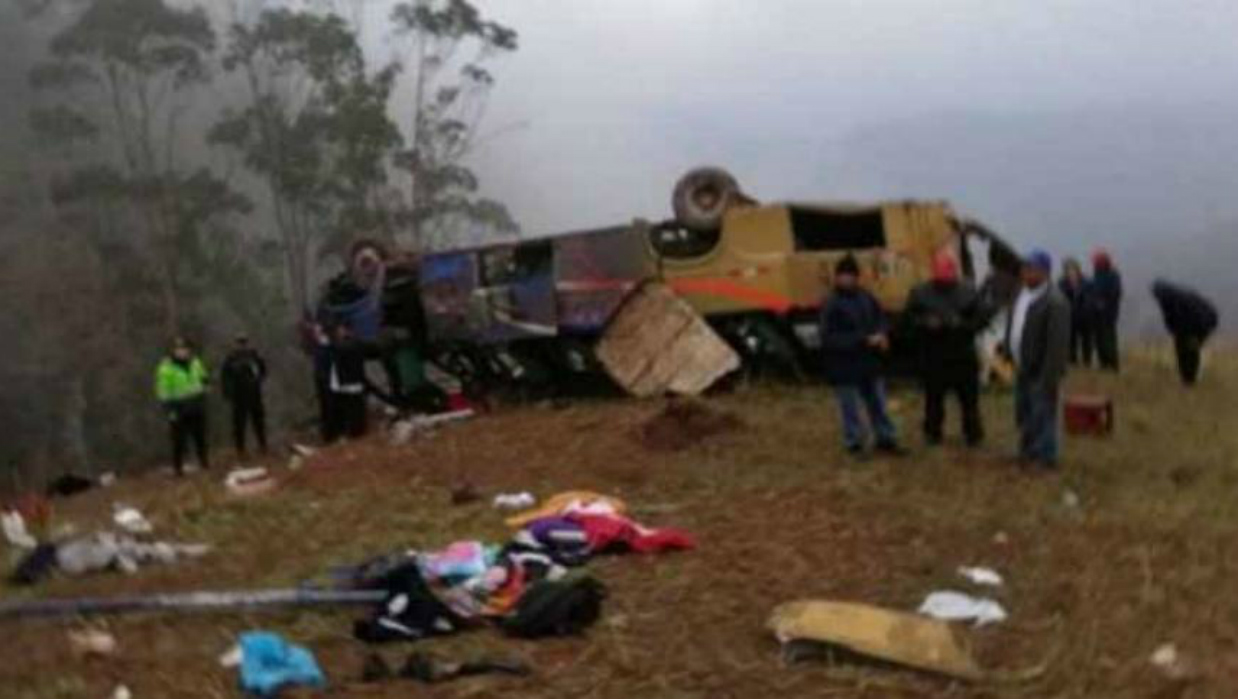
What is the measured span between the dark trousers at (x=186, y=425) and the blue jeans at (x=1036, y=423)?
8.27 m

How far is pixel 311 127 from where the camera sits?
1534 inches

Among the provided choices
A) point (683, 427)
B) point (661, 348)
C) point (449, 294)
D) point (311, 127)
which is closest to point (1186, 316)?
point (661, 348)

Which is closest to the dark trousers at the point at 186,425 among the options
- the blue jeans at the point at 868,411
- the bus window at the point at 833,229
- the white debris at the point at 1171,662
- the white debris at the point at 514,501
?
the white debris at the point at 514,501

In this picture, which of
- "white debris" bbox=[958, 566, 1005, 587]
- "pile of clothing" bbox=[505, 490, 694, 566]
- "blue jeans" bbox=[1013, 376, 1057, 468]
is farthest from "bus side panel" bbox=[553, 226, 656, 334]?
"white debris" bbox=[958, 566, 1005, 587]

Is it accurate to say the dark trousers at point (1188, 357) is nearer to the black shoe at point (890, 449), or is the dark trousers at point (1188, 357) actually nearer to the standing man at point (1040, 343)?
the black shoe at point (890, 449)

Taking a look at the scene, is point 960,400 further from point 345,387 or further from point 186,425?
point 186,425

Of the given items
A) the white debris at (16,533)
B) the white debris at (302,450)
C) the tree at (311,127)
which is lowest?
the white debris at (302,450)

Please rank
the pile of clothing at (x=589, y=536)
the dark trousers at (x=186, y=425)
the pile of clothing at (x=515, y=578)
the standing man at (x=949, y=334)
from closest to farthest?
1. the pile of clothing at (x=515, y=578)
2. the pile of clothing at (x=589, y=536)
3. the standing man at (x=949, y=334)
4. the dark trousers at (x=186, y=425)

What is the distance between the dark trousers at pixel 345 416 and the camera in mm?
16953

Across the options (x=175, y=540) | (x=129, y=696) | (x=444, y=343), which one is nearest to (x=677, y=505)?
(x=175, y=540)

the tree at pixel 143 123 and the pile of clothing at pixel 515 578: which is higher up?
the tree at pixel 143 123

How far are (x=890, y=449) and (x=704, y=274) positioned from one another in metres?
4.81

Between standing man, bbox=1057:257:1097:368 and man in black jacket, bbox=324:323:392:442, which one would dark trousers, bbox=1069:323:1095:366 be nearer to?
standing man, bbox=1057:257:1097:368

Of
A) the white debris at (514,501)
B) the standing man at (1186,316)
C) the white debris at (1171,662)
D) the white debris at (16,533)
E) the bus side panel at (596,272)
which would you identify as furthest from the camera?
the bus side panel at (596,272)
